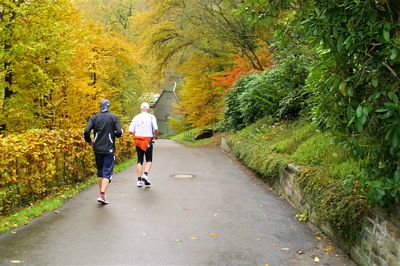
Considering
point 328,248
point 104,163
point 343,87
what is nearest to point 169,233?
point 328,248

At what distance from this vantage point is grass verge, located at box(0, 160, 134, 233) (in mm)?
6620

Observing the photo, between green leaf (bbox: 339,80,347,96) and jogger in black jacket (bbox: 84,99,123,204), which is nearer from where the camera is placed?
green leaf (bbox: 339,80,347,96)

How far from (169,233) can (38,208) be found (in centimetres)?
268

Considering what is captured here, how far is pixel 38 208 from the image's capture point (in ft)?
25.0

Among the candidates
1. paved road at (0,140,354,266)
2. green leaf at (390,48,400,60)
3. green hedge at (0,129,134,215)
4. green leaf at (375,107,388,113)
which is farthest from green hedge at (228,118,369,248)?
green hedge at (0,129,134,215)

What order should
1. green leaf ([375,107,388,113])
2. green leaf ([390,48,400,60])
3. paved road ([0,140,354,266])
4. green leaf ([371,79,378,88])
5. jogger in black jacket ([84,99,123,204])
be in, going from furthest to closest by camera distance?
1. jogger in black jacket ([84,99,123,204])
2. paved road ([0,140,354,266])
3. green leaf ([371,79,378,88])
4. green leaf ([375,107,388,113])
5. green leaf ([390,48,400,60])

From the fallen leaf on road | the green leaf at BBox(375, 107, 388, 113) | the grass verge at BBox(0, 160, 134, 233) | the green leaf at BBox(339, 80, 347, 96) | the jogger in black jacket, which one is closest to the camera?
the green leaf at BBox(375, 107, 388, 113)

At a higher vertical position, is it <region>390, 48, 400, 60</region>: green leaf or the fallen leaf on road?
<region>390, 48, 400, 60</region>: green leaf

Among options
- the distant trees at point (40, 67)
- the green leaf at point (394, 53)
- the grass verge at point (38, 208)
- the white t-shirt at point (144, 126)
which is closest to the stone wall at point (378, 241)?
the green leaf at point (394, 53)

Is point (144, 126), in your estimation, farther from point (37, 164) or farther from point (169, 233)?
point (169, 233)

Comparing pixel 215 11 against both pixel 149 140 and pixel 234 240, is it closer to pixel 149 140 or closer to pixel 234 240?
pixel 149 140

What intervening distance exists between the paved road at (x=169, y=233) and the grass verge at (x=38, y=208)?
17 centimetres

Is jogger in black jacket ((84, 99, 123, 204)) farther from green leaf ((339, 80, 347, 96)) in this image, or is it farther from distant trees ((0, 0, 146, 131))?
distant trees ((0, 0, 146, 131))

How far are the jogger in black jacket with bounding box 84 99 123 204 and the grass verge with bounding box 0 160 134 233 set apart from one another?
88cm
